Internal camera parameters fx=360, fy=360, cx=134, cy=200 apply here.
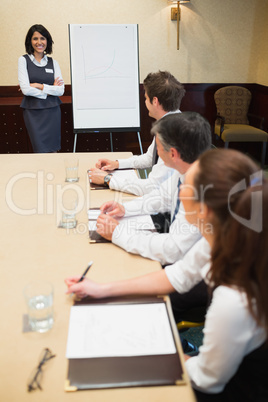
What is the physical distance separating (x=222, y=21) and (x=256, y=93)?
40.6 inches

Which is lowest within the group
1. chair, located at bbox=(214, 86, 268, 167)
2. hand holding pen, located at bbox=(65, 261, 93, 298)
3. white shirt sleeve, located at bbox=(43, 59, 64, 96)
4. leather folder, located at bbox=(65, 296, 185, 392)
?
leather folder, located at bbox=(65, 296, 185, 392)

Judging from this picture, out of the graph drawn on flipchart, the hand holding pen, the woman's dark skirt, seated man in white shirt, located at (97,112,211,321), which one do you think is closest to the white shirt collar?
the graph drawn on flipchart

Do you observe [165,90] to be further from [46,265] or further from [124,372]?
[124,372]

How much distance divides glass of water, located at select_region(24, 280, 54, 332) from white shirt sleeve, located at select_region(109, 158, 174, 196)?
38.8 inches

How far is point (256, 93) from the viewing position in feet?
16.0

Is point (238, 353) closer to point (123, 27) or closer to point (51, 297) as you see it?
point (51, 297)

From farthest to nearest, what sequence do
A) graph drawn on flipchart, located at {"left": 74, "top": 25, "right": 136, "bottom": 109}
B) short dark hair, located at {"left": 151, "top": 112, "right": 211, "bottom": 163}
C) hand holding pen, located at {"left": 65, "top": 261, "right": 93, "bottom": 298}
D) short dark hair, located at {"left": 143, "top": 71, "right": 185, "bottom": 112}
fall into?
graph drawn on flipchart, located at {"left": 74, "top": 25, "right": 136, "bottom": 109}, short dark hair, located at {"left": 143, "top": 71, "right": 185, "bottom": 112}, short dark hair, located at {"left": 151, "top": 112, "right": 211, "bottom": 163}, hand holding pen, located at {"left": 65, "top": 261, "right": 93, "bottom": 298}

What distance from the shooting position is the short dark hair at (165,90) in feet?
7.11

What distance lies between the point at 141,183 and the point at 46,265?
0.86m

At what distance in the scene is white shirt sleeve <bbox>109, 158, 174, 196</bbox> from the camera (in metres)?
1.94

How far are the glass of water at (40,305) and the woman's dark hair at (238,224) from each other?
1.46 ft

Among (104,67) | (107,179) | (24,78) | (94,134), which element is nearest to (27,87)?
(24,78)

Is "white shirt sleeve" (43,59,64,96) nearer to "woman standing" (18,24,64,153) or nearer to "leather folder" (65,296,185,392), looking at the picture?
"woman standing" (18,24,64,153)

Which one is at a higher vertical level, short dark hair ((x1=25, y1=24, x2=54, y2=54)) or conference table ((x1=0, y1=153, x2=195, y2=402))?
short dark hair ((x1=25, y1=24, x2=54, y2=54))
